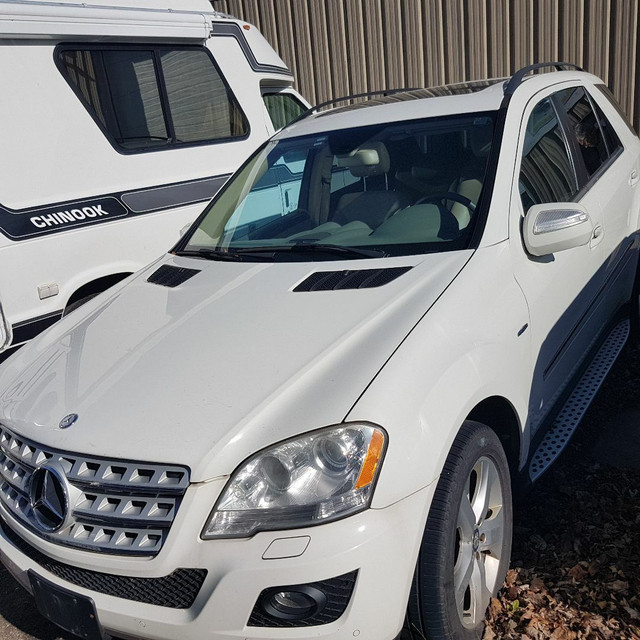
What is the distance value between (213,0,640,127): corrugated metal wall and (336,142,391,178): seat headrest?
4.66 meters

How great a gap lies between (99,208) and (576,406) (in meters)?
2.94

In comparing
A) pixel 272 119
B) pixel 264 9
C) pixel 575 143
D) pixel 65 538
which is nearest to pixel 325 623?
pixel 65 538

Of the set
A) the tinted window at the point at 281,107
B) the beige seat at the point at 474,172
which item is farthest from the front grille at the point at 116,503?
the tinted window at the point at 281,107

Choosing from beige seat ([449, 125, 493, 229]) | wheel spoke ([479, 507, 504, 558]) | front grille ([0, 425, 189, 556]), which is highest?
beige seat ([449, 125, 493, 229])

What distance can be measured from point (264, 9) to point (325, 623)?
8.75 m

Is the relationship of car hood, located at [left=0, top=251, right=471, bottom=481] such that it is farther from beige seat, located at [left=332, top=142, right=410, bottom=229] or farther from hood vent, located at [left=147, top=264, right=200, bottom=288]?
beige seat, located at [left=332, top=142, right=410, bottom=229]

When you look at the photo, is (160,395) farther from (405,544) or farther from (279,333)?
(405,544)

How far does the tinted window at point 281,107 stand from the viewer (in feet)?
19.2

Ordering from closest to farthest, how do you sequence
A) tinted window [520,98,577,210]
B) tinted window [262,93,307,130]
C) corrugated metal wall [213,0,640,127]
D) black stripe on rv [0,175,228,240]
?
tinted window [520,98,577,210]
black stripe on rv [0,175,228,240]
tinted window [262,93,307,130]
corrugated metal wall [213,0,640,127]

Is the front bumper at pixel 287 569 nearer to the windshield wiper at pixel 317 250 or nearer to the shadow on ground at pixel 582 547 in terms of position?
the shadow on ground at pixel 582 547

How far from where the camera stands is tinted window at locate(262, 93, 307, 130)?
19.2 feet

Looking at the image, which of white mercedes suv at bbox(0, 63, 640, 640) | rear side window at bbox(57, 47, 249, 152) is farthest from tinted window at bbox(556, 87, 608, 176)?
rear side window at bbox(57, 47, 249, 152)

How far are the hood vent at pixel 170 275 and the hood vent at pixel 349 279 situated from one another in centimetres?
63

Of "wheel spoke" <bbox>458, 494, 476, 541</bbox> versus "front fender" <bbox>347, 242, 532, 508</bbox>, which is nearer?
"front fender" <bbox>347, 242, 532, 508</bbox>
